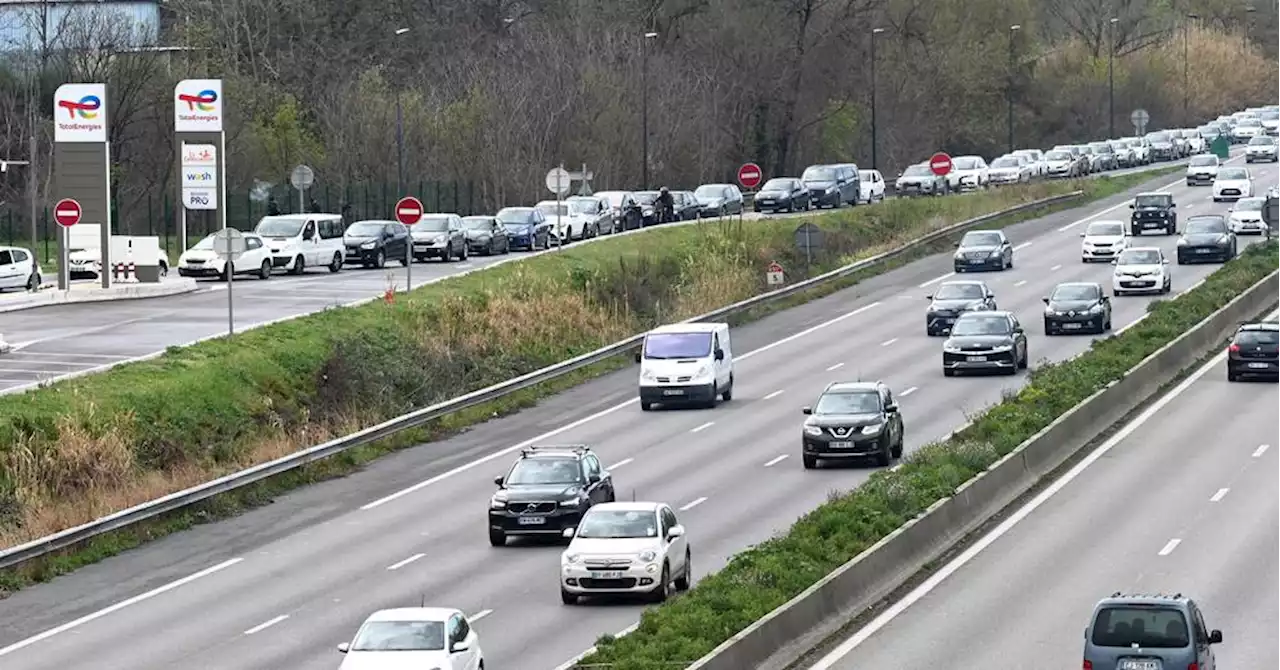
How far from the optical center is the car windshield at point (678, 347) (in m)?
50.0

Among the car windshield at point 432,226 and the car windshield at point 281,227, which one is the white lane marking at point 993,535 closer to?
the car windshield at point 432,226

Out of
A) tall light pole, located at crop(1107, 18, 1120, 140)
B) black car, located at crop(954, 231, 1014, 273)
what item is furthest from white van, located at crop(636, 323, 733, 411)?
tall light pole, located at crop(1107, 18, 1120, 140)

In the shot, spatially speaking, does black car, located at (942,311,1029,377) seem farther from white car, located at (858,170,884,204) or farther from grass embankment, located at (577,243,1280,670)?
white car, located at (858,170,884,204)

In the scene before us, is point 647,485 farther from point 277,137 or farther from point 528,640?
point 277,137

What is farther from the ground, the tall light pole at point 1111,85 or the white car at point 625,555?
the tall light pole at point 1111,85

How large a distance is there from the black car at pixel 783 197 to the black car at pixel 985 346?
3498 centimetres

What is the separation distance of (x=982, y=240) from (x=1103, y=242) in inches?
167

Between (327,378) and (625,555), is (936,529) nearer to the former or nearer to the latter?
(625,555)

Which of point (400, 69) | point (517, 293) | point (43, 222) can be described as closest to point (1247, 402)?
point (517, 293)

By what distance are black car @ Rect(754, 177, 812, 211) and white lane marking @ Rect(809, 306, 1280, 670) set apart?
113ft

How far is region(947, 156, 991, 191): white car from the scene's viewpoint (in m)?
103

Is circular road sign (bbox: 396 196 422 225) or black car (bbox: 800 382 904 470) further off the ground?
circular road sign (bbox: 396 196 422 225)

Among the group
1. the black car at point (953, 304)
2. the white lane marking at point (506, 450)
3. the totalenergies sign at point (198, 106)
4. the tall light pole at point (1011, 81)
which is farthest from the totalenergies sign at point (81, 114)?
the tall light pole at point (1011, 81)

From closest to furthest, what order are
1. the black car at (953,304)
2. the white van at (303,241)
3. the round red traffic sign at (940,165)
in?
the black car at (953,304), the white van at (303,241), the round red traffic sign at (940,165)
